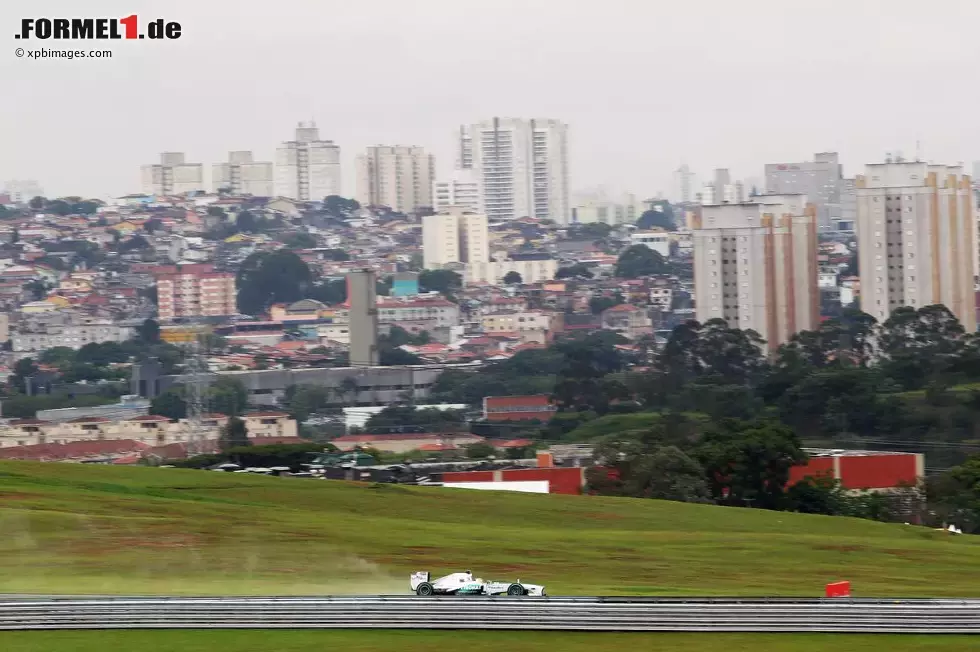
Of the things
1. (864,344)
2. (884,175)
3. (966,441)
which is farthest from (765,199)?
(966,441)

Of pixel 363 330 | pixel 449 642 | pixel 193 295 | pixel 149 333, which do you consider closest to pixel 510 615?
pixel 449 642

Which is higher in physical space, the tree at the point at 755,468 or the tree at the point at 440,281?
the tree at the point at 440,281

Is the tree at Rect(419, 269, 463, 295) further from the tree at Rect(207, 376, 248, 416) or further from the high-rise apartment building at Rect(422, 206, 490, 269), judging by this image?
the tree at Rect(207, 376, 248, 416)

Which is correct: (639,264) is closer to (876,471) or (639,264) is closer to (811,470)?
(876,471)

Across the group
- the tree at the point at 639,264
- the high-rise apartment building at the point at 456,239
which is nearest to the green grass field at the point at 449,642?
the tree at the point at 639,264

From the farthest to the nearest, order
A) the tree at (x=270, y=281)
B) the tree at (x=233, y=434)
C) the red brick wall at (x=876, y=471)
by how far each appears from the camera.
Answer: the tree at (x=270, y=281) < the tree at (x=233, y=434) < the red brick wall at (x=876, y=471)

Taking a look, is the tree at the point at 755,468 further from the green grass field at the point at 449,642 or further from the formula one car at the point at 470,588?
the green grass field at the point at 449,642
